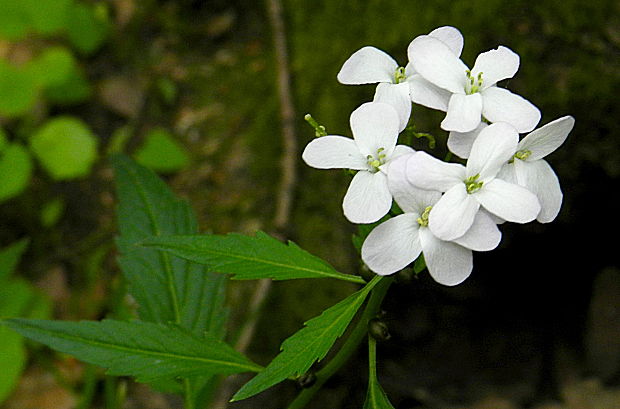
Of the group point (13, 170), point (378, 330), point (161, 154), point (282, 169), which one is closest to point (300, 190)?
point (282, 169)

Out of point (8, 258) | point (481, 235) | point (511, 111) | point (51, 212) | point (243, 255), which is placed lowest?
point (51, 212)

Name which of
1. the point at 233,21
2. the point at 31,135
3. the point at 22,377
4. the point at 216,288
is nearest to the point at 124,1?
the point at 233,21

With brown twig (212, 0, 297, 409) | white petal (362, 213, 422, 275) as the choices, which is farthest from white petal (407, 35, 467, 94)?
brown twig (212, 0, 297, 409)

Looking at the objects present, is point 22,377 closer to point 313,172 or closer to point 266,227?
point 266,227

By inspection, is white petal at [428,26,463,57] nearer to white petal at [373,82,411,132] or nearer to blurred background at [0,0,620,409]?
white petal at [373,82,411,132]

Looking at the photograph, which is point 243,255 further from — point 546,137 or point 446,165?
point 546,137

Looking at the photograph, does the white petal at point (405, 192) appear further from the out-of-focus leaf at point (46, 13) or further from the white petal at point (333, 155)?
the out-of-focus leaf at point (46, 13)
